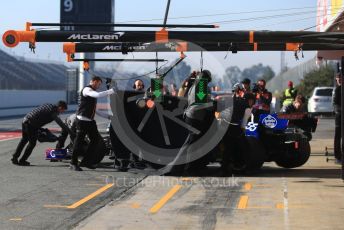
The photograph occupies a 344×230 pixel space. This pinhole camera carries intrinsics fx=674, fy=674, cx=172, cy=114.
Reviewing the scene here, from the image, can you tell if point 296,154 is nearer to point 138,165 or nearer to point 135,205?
point 138,165

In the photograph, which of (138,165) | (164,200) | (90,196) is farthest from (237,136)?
(90,196)

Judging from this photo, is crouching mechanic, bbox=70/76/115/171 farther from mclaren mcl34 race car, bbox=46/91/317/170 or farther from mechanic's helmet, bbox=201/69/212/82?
mechanic's helmet, bbox=201/69/212/82

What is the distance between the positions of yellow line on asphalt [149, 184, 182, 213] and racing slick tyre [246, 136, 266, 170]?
1.63m

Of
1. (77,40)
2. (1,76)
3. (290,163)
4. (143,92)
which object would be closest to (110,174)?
(143,92)

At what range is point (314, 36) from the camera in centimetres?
1225

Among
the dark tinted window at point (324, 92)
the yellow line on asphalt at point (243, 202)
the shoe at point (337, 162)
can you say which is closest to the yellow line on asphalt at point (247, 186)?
the yellow line on asphalt at point (243, 202)

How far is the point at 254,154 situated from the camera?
468 inches

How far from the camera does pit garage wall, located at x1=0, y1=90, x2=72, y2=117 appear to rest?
142ft

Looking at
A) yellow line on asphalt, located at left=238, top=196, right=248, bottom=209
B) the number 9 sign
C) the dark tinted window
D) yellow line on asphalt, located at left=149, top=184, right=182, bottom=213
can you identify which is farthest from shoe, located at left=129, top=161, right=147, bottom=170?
the number 9 sign

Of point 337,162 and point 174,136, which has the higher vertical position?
point 174,136

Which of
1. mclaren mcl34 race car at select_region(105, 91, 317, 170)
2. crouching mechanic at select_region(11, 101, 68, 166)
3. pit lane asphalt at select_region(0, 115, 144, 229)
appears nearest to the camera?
pit lane asphalt at select_region(0, 115, 144, 229)

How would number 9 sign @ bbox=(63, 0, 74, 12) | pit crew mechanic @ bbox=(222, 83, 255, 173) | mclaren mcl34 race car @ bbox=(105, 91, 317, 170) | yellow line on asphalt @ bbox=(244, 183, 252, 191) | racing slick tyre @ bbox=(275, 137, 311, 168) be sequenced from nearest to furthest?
yellow line on asphalt @ bbox=(244, 183, 252, 191), pit crew mechanic @ bbox=(222, 83, 255, 173), mclaren mcl34 race car @ bbox=(105, 91, 317, 170), racing slick tyre @ bbox=(275, 137, 311, 168), number 9 sign @ bbox=(63, 0, 74, 12)

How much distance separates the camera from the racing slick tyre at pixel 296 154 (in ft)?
41.0

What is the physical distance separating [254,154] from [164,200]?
286 cm
